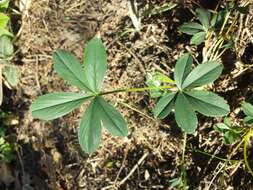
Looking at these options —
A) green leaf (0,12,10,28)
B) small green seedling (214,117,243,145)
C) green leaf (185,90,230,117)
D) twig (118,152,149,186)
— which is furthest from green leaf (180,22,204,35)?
green leaf (0,12,10,28)

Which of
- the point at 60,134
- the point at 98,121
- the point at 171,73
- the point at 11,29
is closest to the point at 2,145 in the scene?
the point at 60,134

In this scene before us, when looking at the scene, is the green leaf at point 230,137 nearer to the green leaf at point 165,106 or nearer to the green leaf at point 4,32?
the green leaf at point 165,106

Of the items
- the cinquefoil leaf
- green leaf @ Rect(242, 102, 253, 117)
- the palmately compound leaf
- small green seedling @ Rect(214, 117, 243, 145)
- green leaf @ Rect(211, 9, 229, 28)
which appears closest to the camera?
the palmately compound leaf

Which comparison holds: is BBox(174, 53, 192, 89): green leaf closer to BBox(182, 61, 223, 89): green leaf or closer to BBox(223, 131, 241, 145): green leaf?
BBox(182, 61, 223, 89): green leaf

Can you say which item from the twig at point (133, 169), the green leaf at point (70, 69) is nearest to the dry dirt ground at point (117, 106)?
the twig at point (133, 169)

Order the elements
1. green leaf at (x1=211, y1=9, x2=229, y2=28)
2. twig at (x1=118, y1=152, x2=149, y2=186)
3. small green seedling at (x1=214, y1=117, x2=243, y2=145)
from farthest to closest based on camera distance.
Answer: twig at (x1=118, y1=152, x2=149, y2=186) → green leaf at (x1=211, y1=9, x2=229, y2=28) → small green seedling at (x1=214, y1=117, x2=243, y2=145)

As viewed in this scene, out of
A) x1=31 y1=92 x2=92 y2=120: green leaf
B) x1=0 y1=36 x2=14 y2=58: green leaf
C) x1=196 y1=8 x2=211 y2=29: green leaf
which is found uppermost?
x1=0 y1=36 x2=14 y2=58: green leaf

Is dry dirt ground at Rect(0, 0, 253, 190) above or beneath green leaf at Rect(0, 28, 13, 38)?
beneath

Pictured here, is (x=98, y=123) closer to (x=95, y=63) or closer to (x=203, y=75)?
(x=95, y=63)

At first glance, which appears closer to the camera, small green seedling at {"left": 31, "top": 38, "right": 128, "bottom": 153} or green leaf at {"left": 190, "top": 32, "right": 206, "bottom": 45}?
small green seedling at {"left": 31, "top": 38, "right": 128, "bottom": 153}
